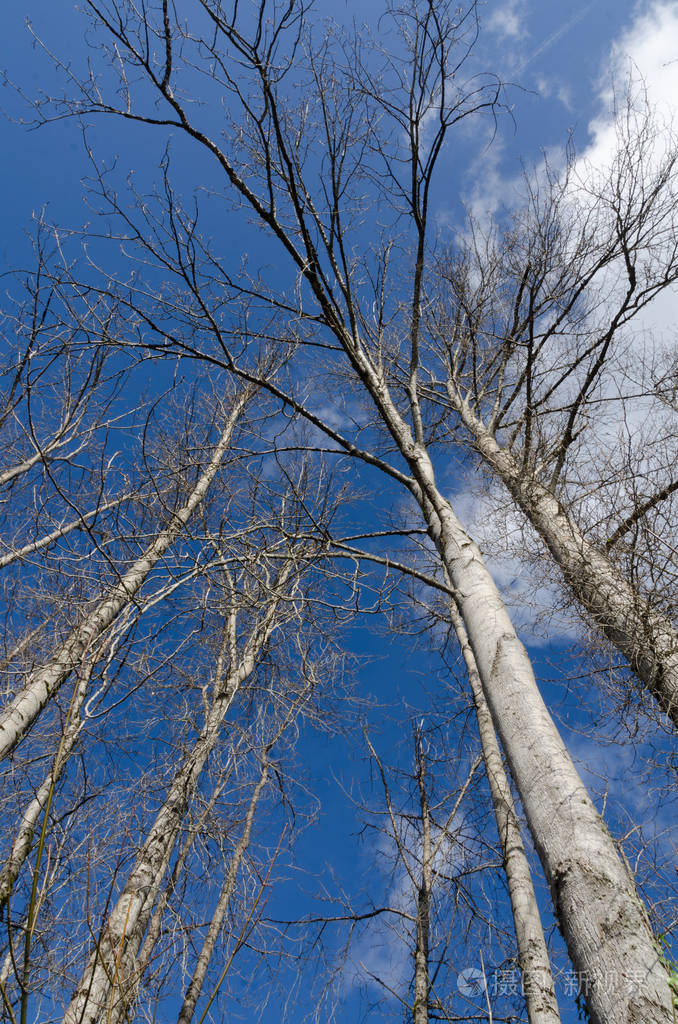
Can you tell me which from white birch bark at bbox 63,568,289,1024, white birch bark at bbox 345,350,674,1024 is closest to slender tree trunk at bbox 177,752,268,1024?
white birch bark at bbox 63,568,289,1024

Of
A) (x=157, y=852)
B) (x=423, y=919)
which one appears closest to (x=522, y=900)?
(x=423, y=919)

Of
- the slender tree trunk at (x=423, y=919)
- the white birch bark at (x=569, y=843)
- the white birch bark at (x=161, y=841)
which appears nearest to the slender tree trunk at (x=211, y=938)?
the white birch bark at (x=161, y=841)

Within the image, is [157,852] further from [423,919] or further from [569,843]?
[569,843]

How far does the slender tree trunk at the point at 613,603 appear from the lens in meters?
3.33

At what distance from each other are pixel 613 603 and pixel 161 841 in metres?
3.47

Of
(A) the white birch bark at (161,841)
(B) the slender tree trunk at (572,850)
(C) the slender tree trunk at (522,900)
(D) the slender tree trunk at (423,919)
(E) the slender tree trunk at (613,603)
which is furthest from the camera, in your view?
(D) the slender tree trunk at (423,919)

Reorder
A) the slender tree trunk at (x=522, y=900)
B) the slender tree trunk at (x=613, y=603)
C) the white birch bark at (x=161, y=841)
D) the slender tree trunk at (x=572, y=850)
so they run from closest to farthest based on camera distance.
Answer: the slender tree trunk at (x=572, y=850) < the white birch bark at (x=161, y=841) < the slender tree trunk at (x=522, y=900) < the slender tree trunk at (x=613, y=603)

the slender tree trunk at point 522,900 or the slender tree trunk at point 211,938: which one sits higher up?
the slender tree trunk at point 522,900

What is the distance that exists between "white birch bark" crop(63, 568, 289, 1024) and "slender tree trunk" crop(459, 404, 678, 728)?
208 centimetres

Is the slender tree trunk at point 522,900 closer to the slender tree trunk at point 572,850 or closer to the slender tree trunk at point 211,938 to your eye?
the slender tree trunk at point 572,850

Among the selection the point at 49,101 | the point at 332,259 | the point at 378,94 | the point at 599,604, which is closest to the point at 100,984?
the point at 599,604

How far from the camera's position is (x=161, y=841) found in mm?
3986

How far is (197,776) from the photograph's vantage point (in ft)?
15.3

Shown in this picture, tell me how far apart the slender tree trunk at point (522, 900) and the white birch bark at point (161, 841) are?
7.14 feet
